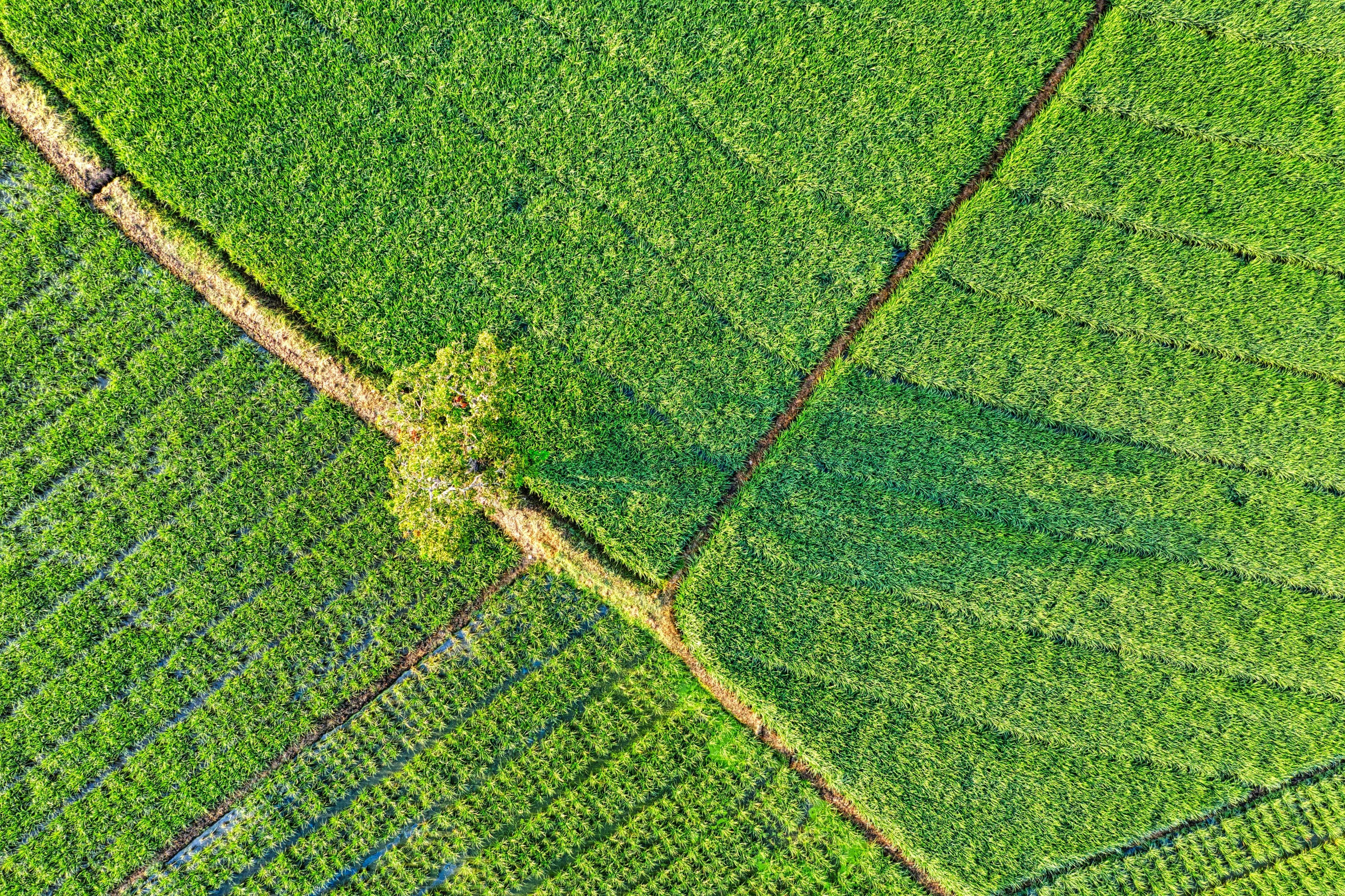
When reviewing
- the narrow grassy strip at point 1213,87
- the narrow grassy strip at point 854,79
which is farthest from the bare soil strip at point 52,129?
the narrow grassy strip at point 1213,87

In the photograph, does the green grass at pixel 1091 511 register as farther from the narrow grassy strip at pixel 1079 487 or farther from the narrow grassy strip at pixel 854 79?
the narrow grassy strip at pixel 854 79

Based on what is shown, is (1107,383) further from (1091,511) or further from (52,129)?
(52,129)

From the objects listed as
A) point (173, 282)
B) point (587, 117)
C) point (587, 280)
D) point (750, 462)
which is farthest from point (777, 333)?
point (173, 282)

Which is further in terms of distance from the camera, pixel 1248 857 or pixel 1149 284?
pixel 1149 284

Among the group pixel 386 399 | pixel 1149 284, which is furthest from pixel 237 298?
pixel 1149 284

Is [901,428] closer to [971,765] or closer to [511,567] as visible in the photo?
[971,765]

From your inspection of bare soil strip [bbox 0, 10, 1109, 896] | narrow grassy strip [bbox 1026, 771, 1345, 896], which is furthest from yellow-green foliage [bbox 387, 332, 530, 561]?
narrow grassy strip [bbox 1026, 771, 1345, 896]
